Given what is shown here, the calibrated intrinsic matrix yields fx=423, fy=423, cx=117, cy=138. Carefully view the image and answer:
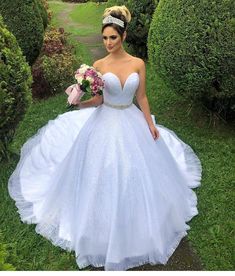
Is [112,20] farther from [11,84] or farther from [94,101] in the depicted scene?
[11,84]

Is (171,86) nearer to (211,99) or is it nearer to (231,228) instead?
(211,99)

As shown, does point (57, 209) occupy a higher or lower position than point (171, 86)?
lower

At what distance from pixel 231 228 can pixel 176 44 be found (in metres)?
3.32

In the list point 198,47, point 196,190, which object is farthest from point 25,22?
point 196,190

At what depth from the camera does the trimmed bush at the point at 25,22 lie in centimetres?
929

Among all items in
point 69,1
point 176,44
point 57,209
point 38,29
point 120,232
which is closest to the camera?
point 120,232

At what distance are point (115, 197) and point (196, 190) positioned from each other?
1.89 metres

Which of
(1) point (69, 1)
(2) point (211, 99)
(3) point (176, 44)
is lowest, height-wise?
(1) point (69, 1)

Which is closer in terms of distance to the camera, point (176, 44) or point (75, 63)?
point (176, 44)

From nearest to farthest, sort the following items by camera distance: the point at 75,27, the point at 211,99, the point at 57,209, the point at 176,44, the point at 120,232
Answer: the point at 120,232, the point at 57,209, the point at 176,44, the point at 211,99, the point at 75,27

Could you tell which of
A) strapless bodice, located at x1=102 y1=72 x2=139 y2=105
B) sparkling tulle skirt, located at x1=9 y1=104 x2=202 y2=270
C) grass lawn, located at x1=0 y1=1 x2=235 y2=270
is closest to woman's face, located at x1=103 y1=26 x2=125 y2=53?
strapless bodice, located at x1=102 y1=72 x2=139 y2=105

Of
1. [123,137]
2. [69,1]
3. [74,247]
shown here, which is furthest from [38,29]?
[69,1]

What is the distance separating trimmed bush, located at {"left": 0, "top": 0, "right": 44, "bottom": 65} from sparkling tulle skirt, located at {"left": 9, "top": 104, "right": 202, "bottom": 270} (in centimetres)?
457

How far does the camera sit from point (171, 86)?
788 cm
